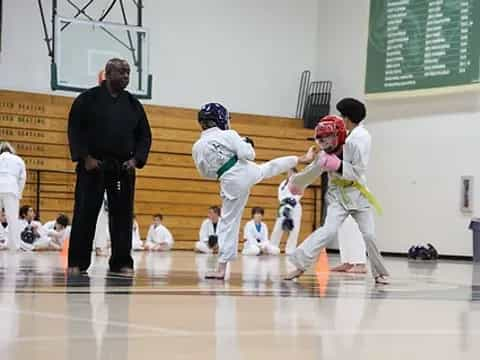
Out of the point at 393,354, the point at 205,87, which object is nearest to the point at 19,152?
the point at 205,87

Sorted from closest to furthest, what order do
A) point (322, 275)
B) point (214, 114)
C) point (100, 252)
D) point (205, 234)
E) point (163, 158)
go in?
point (214, 114) → point (322, 275) → point (100, 252) → point (205, 234) → point (163, 158)

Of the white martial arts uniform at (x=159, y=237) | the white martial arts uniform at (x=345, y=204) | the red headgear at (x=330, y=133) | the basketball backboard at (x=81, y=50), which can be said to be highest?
the basketball backboard at (x=81, y=50)

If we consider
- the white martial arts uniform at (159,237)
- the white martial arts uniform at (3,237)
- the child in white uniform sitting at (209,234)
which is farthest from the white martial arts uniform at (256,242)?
the white martial arts uniform at (3,237)

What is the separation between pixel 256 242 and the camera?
19922 millimetres

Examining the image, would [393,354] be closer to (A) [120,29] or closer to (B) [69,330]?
(B) [69,330]

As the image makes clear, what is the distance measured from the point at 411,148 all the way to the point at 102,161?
14263 mm

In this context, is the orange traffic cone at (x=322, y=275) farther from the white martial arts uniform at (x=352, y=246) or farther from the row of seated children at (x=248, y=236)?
the row of seated children at (x=248, y=236)

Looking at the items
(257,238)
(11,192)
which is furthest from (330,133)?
(257,238)

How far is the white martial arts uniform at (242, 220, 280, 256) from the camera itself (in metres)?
19.5

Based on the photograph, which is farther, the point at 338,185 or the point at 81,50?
the point at 81,50

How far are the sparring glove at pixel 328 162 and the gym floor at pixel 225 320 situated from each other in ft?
3.46

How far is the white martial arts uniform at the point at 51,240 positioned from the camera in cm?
1770

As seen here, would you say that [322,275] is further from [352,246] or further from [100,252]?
[100,252]

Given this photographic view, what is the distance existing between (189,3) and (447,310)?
1730 cm
